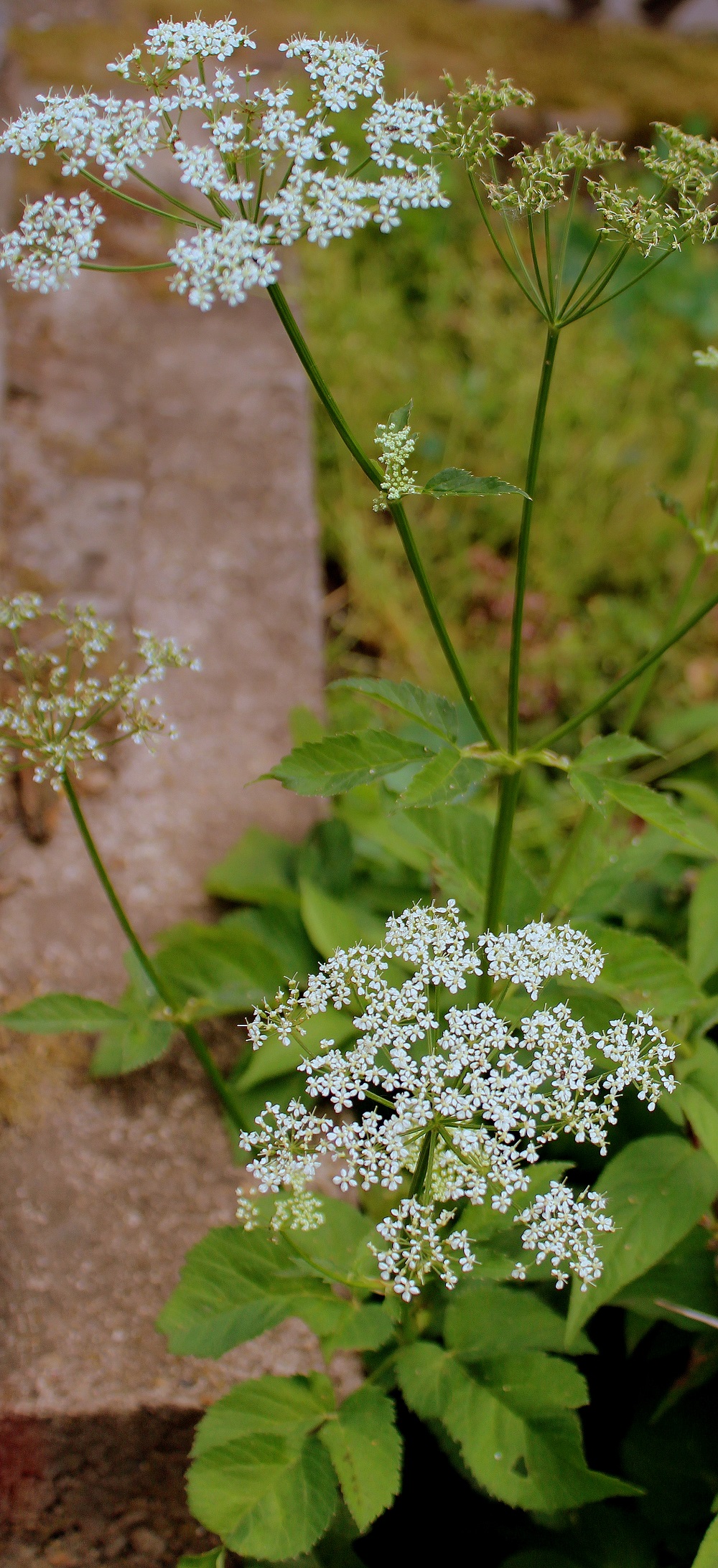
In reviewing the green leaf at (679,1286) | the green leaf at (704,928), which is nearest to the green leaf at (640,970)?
the green leaf at (704,928)

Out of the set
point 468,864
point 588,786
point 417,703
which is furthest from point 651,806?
point 468,864

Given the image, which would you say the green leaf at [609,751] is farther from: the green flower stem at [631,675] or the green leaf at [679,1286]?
the green leaf at [679,1286]

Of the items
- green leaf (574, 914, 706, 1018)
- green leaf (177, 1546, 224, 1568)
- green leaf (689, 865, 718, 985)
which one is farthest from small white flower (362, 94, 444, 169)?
green leaf (177, 1546, 224, 1568)

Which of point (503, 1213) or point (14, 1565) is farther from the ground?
point (503, 1213)

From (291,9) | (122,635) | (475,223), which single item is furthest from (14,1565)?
(291,9)

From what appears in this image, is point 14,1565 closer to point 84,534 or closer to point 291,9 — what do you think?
point 84,534

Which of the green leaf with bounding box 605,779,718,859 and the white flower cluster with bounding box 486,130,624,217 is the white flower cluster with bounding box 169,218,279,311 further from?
the green leaf with bounding box 605,779,718,859
